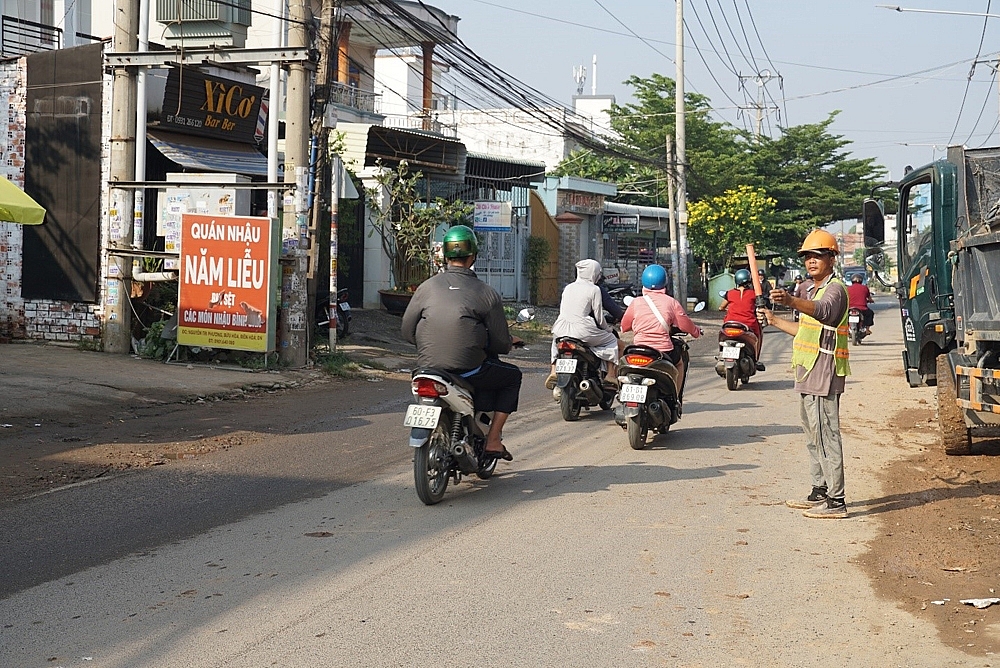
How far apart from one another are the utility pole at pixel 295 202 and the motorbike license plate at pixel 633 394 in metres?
6.86

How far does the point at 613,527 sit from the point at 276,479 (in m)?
2.84

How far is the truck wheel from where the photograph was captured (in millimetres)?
9391

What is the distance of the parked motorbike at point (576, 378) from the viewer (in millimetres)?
11227

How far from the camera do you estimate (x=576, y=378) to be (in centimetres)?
1137

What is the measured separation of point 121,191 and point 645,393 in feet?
29.8

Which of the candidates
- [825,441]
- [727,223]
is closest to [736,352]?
[825,441]

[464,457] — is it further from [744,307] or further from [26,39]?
[26,39]

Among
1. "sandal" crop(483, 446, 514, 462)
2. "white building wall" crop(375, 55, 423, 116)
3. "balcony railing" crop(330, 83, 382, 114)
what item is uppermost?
"white building wall" crop(375, 55, 423, 116)

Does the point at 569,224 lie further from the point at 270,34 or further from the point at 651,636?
the point at 651,636

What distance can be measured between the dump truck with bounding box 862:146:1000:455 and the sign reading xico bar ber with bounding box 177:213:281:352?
7690 mm

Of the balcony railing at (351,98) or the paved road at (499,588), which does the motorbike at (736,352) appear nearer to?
the paved road at (499,588)

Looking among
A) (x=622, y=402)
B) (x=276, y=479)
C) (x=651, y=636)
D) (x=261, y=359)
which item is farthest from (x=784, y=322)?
(x=261, y=359)

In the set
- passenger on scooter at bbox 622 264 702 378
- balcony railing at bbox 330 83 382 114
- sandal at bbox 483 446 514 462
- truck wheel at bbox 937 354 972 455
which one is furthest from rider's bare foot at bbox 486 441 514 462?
balcony railing at bbox 330 83 382 114

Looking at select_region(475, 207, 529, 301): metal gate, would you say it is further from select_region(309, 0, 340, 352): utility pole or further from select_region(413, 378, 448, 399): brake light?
Result: select_region(413, 378, 448, 399): brake light
